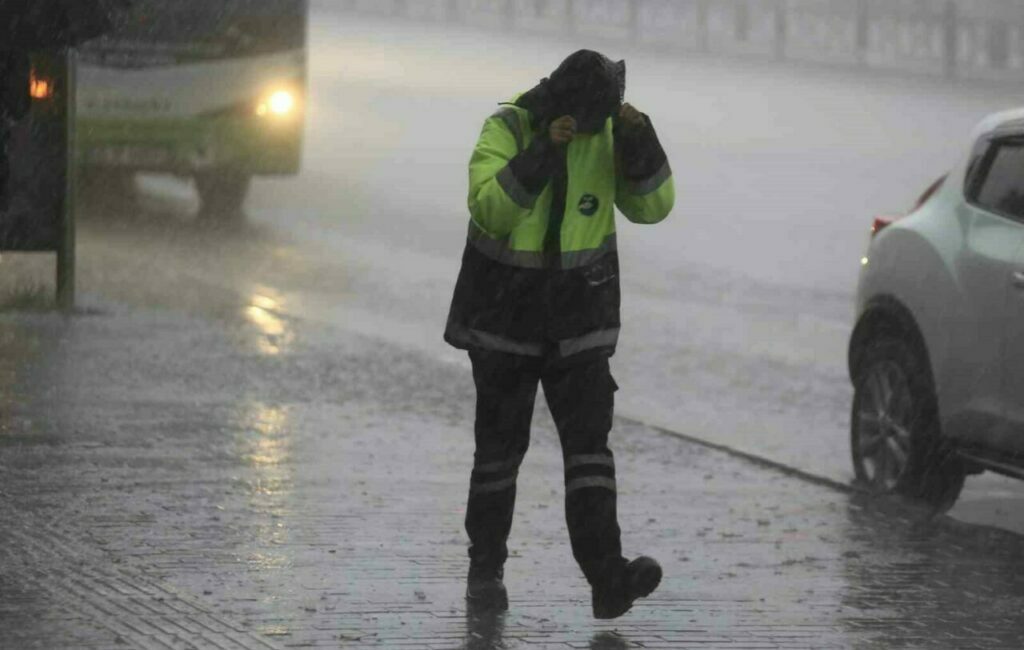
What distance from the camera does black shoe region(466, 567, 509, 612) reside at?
6.71 metres

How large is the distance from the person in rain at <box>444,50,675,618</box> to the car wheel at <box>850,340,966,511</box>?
2738 millimetres

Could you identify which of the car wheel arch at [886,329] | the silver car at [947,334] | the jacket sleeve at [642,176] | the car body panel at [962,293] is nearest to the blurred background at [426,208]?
the silver car at [947,334]

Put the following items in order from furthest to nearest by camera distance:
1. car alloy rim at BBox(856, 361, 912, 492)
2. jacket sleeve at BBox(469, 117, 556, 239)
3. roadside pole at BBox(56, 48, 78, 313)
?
1. roadside pole at BBox(56, 48, 78, 313)
2. car alloy rim at BBox(856, 361, 912, 492)
3. jacket sleeve at BBox(469, 117, 556, 239)

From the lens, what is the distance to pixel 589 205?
6547 mm

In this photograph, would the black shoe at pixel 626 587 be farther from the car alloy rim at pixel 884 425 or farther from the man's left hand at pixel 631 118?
the car alloy rim at pixel 884 425

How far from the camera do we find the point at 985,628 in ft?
22.4

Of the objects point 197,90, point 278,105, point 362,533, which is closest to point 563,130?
point 362,533

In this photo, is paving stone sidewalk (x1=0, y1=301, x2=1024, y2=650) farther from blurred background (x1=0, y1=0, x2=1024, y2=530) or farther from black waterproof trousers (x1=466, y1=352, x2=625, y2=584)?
blurred background (x1=0, y1=0, x2=1024, y2=530)

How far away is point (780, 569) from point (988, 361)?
1415 mm

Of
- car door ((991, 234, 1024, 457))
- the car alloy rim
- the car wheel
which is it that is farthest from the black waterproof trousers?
the car alloy rim

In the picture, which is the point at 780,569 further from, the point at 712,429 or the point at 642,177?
the point at 712,429

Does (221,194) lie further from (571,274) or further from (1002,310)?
(571,274)

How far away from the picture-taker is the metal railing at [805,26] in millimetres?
46500

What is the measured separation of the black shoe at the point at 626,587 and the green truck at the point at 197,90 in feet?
41.1
